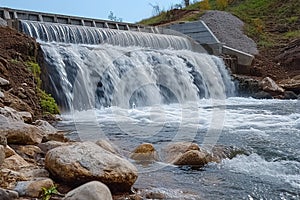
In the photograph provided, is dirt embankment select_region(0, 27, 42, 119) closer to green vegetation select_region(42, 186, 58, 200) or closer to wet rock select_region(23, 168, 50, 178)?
wet rock select_region(23, 168, 50, 178)

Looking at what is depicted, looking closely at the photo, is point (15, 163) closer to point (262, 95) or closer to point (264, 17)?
point (262, 95)

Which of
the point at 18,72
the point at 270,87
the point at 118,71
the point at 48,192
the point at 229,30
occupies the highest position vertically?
the point at 229,30

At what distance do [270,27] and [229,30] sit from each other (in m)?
3.28

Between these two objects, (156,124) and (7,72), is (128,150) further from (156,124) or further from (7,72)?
(7,72)

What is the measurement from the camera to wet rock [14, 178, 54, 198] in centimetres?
317

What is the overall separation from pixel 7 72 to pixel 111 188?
16.0 ft

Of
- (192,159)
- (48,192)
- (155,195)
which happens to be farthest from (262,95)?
(48,192)

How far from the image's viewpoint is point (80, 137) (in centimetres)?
611

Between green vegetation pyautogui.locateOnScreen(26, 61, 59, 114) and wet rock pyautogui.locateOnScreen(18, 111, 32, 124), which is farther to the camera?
green vegetation pyautogui.locateOnScreen(26, 61, 59, 114)

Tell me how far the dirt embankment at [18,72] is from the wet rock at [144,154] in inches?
99.1

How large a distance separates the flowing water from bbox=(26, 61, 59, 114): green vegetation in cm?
57

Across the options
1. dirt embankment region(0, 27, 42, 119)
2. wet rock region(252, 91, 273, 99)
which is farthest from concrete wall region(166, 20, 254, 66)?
dirt embankment region(0, 27, 42, 119)

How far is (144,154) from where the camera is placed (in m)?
5.11

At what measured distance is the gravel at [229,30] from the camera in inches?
760
